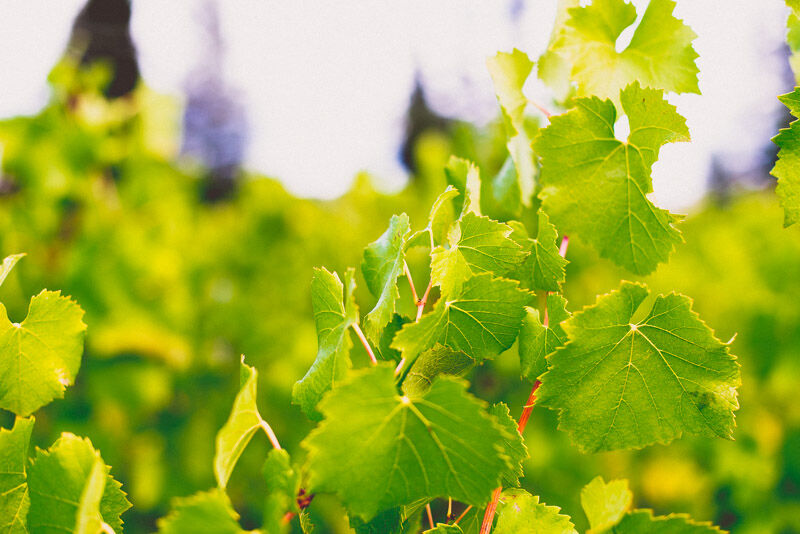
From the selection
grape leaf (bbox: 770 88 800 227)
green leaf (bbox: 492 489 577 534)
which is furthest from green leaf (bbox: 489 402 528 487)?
grape leaf (bbox: 770 88 800 227)

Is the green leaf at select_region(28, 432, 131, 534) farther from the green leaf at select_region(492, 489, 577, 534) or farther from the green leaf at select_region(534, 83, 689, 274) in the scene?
the green leaf at select_region(534, 83, 689, 274)

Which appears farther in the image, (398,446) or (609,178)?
(609,178)

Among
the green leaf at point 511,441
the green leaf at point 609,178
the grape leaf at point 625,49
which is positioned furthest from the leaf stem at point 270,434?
the grape leaf at point 625,49

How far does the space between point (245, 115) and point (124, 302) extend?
447 inches

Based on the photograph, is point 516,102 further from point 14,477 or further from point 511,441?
point 14,477

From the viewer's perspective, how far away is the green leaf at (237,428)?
1.14 feet

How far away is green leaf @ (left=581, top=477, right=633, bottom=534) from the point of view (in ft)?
1.15

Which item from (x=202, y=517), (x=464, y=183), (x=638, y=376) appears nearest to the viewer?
(x=202, y=517)

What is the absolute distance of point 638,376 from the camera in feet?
1.36

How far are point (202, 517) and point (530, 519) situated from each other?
215 millimetres

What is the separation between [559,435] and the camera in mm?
1863

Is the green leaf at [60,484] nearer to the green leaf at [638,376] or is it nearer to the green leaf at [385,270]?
the green leaf at [385,270]

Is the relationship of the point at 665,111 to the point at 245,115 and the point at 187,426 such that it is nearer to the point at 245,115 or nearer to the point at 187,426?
the point at 187,426

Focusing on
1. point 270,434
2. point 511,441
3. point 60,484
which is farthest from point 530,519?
point 60,484
